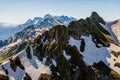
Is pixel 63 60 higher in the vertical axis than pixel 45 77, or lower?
higher

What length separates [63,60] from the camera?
165 metres

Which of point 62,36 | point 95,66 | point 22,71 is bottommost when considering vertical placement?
point 95,66

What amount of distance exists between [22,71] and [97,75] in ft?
154

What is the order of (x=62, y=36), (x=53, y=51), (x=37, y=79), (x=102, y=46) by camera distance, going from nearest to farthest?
(x=37, y=79)
(x=53, y=51)
(x=62, y=36)
(x=102, y=46)

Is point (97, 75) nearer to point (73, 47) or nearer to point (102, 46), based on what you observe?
point (73, 47)

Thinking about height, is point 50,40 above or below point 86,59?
above

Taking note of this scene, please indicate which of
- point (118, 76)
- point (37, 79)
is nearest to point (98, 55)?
point (118, 76)

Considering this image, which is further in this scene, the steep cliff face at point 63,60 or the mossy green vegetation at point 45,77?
the steep cliff face at point 63,60

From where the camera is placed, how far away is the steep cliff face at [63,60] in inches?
6225

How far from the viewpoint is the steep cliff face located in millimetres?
158125

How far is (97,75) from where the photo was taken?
160 meters

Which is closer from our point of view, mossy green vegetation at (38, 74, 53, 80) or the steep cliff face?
mossy green vegetation at (38, 74, 53, 80)

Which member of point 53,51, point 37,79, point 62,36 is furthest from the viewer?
point 62,36

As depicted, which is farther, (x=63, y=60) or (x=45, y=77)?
(x=63, y=60)
